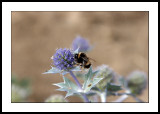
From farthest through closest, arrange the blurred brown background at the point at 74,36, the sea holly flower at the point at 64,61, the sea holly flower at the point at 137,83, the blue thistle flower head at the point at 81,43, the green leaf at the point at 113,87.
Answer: the blurred brown background at the point at 74,36 < the sea holly flower at the point at 137,83 < the blue thistle flower head at the point at 81,43 < the green leaf at the point at 113,87 < the sea holly flower at the point at 64,61

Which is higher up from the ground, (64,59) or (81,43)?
(81,43)

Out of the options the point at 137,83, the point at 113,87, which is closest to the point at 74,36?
the point at 137,83

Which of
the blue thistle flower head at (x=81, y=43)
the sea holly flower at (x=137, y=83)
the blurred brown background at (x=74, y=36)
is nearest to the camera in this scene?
the blue thistle flower head at (x=81, y=43)

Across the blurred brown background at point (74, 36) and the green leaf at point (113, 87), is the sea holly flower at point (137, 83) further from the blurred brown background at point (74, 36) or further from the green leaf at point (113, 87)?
the blurred brown background at point (74, 36)

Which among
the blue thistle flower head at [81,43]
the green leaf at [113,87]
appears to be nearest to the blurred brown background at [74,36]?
the blue thistle flower head at [81,43]

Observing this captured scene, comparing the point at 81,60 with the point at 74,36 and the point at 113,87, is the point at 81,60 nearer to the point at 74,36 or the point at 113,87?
the point at 113,87

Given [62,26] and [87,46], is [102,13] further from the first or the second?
[87,46]

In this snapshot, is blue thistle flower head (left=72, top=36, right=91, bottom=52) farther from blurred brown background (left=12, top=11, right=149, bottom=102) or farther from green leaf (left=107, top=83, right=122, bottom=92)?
blurred brown background (left=12, top=11, right=149, bottom=102)

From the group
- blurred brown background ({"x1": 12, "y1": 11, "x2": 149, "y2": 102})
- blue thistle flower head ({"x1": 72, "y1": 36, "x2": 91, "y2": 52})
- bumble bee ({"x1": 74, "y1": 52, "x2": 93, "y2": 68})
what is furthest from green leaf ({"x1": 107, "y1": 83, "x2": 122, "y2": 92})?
blurred brown background ({"x1": 12, "y1": 11, "x2": 149, "y2": 102})
